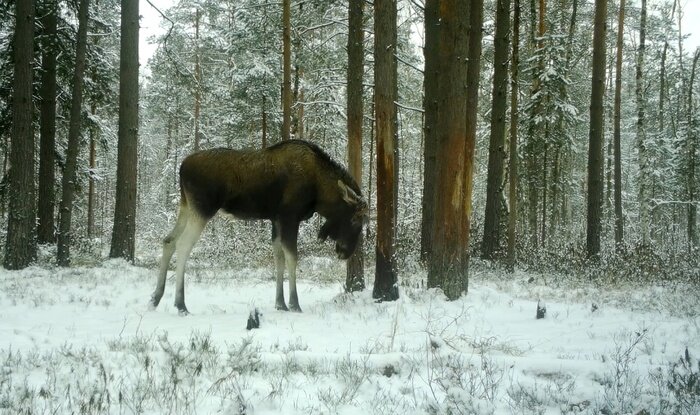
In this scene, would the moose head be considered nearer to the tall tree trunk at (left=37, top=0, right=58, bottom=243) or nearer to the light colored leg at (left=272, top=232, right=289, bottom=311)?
the light colored leg at (left=272, top=232, right=289, bottom=311)

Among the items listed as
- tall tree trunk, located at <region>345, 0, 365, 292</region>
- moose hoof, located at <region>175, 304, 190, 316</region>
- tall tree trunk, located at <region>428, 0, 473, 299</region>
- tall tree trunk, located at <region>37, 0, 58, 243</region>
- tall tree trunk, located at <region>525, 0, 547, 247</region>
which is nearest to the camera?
moose hoof, located at <region>175, 304, 190, 316</region>

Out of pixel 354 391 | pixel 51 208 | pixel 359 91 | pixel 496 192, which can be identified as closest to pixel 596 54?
pixel 496 192

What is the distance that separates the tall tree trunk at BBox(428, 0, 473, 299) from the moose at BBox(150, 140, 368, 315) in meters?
1.59

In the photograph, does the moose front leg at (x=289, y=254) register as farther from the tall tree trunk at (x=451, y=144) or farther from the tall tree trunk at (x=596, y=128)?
the tall tree trunk at (x=596, y=128)

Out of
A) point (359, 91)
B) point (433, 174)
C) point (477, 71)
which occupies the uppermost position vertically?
point (477, 71)

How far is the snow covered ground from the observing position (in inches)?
134

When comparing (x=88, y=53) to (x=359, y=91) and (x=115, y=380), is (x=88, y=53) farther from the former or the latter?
(x=115, y=380)

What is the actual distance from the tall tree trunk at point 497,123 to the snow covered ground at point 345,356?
20.0 ft

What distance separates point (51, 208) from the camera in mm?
14992

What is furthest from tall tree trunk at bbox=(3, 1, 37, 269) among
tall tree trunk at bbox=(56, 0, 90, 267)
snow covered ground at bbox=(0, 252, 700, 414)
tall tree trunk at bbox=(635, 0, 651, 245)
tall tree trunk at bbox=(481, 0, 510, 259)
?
tall tree trunk at bbox=(635, 0, 651, 245)

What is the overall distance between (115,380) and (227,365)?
31.8 inches

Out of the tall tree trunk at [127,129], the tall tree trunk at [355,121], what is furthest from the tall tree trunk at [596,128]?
the tall tree trunk at [127,129]

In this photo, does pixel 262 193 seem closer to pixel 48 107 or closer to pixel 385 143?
pixel 385 143

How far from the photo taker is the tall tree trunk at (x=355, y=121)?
9039 mm
